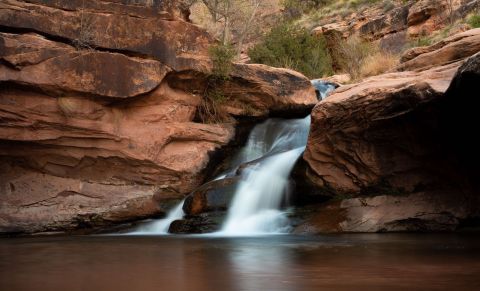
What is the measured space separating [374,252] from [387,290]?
97.0 inches

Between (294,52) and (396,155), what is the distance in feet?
43.8

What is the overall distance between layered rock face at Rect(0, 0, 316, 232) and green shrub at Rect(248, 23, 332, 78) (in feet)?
31.6

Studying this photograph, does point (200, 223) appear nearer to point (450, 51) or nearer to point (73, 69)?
point (73, 69)

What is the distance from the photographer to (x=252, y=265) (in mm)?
5480

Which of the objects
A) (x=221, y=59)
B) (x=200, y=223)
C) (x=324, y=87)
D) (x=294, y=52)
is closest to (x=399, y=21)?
(x=294, y=52)

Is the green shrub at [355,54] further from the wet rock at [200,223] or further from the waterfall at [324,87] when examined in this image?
the wet rock at [200,223]

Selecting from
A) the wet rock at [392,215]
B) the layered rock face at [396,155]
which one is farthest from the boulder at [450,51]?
the wet rock at [392,215]

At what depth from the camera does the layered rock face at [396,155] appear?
29.6 feet

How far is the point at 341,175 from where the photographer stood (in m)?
10.4

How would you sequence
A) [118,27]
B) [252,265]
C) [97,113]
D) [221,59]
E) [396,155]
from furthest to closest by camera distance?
[221,59] → [118,27] → [97,113] → [396,155] → [252,265]

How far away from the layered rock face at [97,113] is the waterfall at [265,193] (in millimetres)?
1753

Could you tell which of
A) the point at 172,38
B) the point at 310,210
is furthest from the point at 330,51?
the point at 310,210

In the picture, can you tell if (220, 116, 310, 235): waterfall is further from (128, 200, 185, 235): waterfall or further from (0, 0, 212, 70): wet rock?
(0, 0, 212, 70): wet rock

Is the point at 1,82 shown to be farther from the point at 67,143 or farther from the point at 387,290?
the point at 387,290
